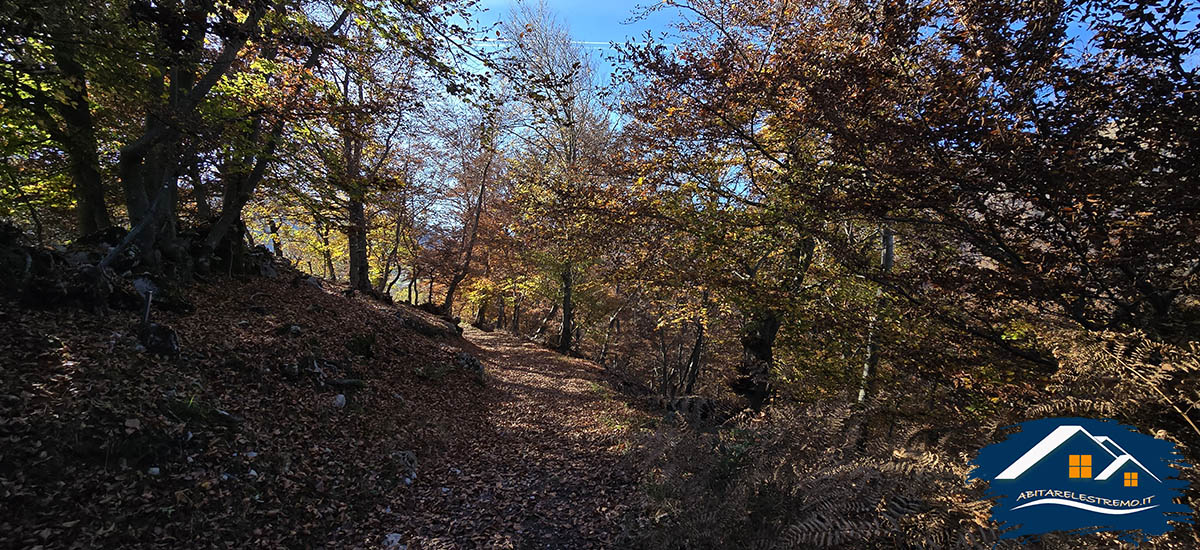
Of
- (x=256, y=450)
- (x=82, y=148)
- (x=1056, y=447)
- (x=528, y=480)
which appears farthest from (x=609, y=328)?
(x=1056, y=447)

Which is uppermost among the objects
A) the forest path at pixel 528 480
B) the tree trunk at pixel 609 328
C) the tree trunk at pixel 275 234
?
the tree trunk at pixel 275 234

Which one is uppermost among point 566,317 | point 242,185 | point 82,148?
point 242,185

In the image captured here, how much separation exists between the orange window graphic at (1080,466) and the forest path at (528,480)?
348 centimetres

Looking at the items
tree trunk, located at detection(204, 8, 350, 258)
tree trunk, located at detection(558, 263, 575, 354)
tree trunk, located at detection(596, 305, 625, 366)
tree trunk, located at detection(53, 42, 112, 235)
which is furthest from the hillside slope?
tree trunk, located at detection(596, 305, 625, 366)

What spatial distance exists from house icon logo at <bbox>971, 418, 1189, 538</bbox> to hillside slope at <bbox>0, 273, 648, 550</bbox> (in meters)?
3.33

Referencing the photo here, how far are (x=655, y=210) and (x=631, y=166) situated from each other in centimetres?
111

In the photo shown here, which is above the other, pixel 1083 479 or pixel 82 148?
pixel 82 148

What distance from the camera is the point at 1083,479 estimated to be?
6.81ft

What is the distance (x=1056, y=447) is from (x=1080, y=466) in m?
0.10

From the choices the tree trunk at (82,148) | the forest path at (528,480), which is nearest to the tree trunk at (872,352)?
the forest path at (528,480)

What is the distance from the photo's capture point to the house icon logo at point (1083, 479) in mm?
2010

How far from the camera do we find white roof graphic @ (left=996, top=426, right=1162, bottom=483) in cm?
206

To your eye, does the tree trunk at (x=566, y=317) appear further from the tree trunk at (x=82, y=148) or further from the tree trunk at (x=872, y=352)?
the tree trunk at (x=82, y=148)

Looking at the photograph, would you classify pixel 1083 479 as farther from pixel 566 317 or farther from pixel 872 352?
pixel 566 317
